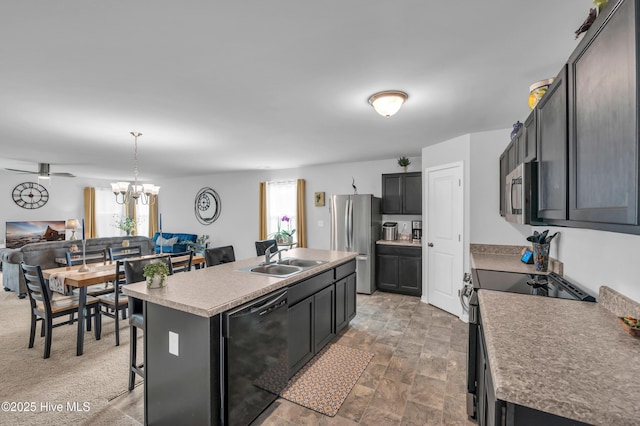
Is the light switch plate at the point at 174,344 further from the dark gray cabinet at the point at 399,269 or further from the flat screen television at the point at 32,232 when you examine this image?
the flat screen television at the point at 32,232

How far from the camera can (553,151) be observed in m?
1.31

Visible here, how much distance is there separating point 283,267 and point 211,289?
3.07 feet

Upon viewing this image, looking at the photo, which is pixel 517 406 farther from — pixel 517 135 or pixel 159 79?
A: pixel 159 79

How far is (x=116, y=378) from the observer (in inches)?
94.5

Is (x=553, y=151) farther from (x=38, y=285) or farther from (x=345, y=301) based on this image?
(x=38, y=285)

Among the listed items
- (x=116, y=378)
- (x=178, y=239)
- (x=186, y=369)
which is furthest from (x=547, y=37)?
(x=178, y=239)

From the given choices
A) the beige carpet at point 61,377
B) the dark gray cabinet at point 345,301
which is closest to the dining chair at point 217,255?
the beige carpet at point 61,377

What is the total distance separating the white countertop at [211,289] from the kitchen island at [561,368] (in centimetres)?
133

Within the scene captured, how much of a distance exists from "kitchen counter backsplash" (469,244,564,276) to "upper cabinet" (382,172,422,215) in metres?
1.40

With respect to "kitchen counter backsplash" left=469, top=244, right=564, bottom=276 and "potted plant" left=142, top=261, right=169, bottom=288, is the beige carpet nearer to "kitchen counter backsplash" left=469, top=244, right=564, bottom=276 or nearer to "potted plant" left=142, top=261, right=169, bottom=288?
"potted plant" left=142, top=261, right=169, bottom=288

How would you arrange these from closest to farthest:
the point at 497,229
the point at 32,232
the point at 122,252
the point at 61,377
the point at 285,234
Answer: the point at 61,377
the point at 497,229
the point at 122,252
the point at 285,234
the point at 32,232

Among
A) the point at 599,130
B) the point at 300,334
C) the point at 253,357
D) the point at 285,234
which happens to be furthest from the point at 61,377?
the point at 285,234

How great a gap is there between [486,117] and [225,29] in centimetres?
273

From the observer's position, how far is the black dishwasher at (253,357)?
166 centimetres
